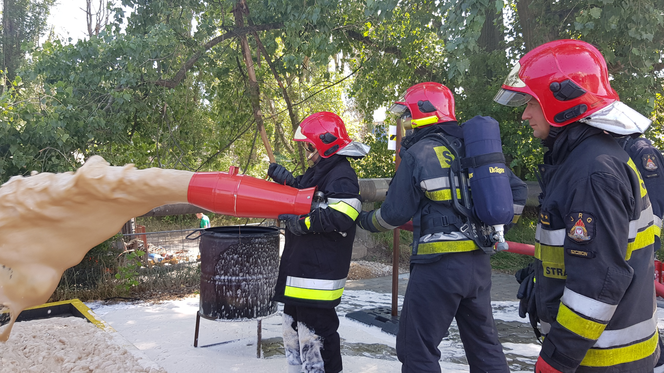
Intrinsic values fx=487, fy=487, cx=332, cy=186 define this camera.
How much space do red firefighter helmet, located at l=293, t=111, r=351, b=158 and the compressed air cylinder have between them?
112 cm

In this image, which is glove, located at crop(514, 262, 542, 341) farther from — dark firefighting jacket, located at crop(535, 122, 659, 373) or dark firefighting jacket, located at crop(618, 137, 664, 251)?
dark firefighting jacket, located at crop(618, 137, 664, 251)

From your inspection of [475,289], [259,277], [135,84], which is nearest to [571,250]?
[475,289]

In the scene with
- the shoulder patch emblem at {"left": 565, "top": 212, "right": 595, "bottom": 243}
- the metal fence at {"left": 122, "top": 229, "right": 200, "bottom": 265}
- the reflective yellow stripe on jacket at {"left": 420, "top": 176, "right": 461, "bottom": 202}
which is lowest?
the metal fence at {"left": 122, "top": 229, "right": 200, "bottom": 265}

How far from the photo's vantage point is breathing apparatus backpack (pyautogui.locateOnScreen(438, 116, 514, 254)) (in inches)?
107

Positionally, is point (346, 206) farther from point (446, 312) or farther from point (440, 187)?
point (446, 312)

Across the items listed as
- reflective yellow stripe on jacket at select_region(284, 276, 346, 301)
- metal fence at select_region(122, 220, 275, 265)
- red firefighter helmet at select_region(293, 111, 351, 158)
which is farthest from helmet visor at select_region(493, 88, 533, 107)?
metal fence at select_region(122, 220, 275, 265)

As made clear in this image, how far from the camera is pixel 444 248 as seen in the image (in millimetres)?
2791

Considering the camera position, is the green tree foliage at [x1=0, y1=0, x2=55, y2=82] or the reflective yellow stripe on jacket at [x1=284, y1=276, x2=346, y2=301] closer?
the reflective yellow stripe on jacket at [x1=284, y1=276, x2=346, y2=301]

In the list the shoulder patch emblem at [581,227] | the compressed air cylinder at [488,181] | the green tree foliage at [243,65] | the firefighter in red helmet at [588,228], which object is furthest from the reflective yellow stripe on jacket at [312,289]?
the green tree foliage at [243,65]

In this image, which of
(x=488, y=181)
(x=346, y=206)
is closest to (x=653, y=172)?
(x=488, y=181)

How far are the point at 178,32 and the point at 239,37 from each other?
2.94 feet

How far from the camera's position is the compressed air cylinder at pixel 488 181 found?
8.88 ft

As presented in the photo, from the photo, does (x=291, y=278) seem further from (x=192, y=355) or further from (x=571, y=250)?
(x=571, y=250)

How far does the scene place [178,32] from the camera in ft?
23.0
